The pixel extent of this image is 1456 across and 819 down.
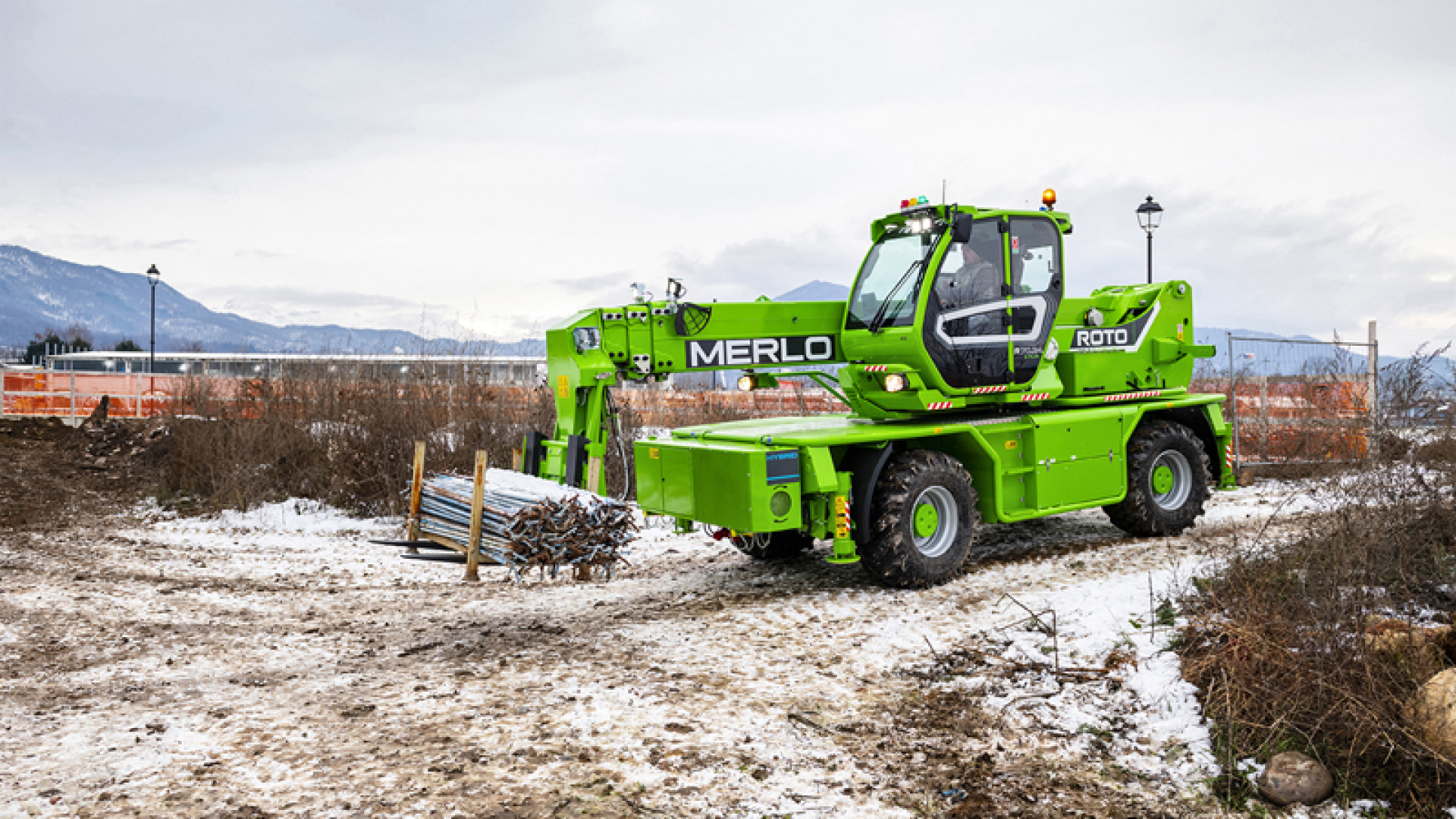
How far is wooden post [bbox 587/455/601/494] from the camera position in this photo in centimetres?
748

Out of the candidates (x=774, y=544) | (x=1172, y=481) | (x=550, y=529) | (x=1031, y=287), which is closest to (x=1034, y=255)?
(x=1031, y=287)

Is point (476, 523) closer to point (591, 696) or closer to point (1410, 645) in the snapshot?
point (591, 696)

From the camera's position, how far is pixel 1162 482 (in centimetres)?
1070

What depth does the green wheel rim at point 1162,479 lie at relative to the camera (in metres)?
10.6

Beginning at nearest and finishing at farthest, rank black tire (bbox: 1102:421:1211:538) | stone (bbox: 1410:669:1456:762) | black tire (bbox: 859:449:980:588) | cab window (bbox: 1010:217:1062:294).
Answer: stone (bbox: 1410:669:1456:762)
black tire (bbox: 859:449:980:588)
cab window (bbox: 1010:217:1062:294)
black tire (bbox: 1102:421:1211:538)

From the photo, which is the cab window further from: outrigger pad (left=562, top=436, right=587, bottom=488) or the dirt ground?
outrigger pad (left=562, top=436, right=587, bottom=488)

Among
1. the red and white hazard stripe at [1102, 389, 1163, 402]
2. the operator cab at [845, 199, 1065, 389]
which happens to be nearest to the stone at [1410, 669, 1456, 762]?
the operator cab at [845, 199, 1065, 389]

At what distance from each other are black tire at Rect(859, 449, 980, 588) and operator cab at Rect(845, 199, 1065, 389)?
86 centimetres

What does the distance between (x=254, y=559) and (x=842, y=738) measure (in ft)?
29.3

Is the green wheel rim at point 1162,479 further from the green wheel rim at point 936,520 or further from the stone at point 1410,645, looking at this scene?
the stone at point 1410,645

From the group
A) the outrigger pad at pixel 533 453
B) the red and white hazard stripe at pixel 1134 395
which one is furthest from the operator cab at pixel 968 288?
the outrigger pad at pixel 533 453

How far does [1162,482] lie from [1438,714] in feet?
20.5

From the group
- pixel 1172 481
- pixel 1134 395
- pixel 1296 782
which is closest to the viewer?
pixel 1296 782

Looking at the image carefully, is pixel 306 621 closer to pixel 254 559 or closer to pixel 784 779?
pixel 254 559
